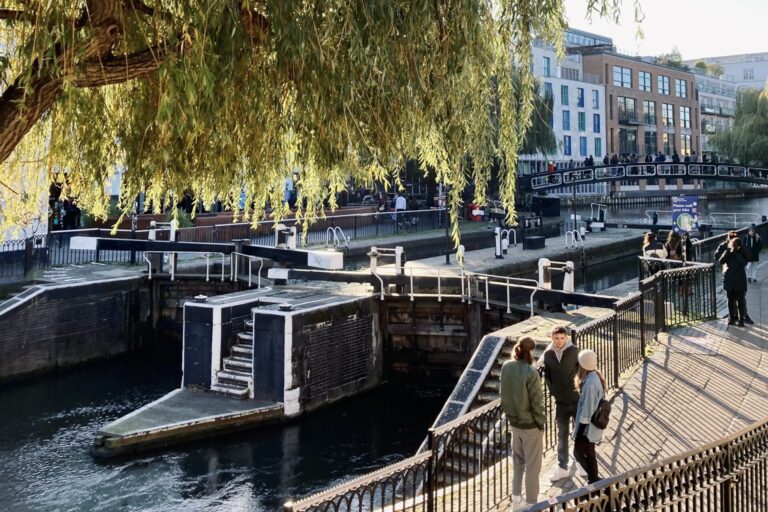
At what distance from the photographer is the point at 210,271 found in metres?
24.5

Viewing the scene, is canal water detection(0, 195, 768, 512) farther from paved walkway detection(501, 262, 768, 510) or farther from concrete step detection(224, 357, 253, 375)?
paved walkway detection(501, 262, 768, 510)

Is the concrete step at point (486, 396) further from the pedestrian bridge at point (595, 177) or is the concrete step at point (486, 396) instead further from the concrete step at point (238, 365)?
the pedestrian bridge at point (595, 177)

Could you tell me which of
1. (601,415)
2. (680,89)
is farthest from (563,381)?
(680,89)

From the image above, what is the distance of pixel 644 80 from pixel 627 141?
754 centimetres

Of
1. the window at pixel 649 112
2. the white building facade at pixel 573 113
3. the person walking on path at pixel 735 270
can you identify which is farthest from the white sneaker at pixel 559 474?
the window at pixel 649 112

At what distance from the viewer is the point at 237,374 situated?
53.4 ft

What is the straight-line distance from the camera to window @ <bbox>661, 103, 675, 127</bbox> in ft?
280

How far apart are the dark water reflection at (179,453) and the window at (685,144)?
80.1 metres

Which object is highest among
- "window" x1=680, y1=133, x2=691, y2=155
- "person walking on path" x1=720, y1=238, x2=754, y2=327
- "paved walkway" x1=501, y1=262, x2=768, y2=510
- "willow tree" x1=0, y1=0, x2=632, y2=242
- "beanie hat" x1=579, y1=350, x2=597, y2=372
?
"window" x1=680, y1=133, x2=691, y2=155

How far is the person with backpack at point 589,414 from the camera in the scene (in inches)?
275

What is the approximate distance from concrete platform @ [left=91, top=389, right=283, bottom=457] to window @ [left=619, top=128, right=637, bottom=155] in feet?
232

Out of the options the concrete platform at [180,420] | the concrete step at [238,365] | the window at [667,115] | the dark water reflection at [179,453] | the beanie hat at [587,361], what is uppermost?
the window at [667,115]

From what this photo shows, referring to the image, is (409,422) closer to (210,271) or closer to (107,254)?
(210,271)

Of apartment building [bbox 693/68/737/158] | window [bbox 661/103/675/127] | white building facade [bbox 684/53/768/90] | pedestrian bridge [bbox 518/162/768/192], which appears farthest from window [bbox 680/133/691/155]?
white building facade [bbox 684/53/768/90]
